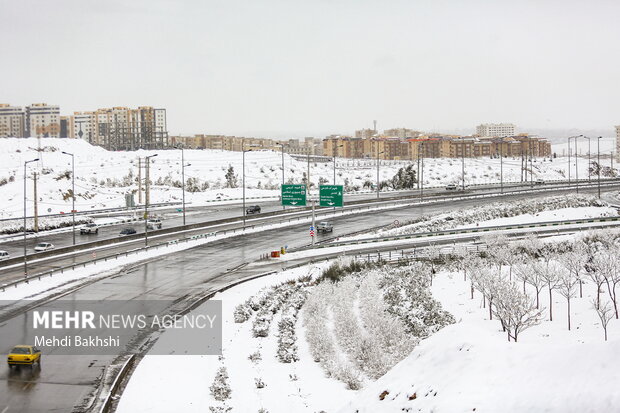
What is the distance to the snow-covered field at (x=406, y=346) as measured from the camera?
1441 centimetres

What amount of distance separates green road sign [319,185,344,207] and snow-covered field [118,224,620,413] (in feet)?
40.4

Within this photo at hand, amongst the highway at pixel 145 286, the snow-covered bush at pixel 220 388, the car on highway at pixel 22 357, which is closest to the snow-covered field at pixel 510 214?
the highway at pixel 145 286

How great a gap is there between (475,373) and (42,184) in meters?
94.4

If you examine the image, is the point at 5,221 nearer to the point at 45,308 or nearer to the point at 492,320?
the point at 45,308

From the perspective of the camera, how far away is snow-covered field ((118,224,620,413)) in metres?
14.4

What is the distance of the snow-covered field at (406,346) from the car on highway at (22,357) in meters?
4.38

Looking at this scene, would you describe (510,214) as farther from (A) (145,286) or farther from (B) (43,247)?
(B) (43,247)

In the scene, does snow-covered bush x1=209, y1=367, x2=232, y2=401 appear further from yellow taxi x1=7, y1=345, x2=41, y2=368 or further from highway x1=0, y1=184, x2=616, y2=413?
yellow taxi x1=7, y1=345, x2=41, y2=368

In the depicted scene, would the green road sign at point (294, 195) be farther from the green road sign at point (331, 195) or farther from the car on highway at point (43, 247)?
the car on highway at point (43, 247)

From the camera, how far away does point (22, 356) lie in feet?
82.1

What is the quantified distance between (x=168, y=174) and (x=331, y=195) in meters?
74.8

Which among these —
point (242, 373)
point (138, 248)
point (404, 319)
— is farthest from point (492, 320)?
point (138, 248)

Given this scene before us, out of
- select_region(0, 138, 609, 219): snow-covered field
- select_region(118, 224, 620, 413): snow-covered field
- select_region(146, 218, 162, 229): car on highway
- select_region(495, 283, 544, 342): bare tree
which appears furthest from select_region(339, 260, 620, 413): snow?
select_region(0, 138, 609, 219): snow-covered field

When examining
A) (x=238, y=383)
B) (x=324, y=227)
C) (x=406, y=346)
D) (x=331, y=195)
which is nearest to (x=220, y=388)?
(x=238, y=383)
